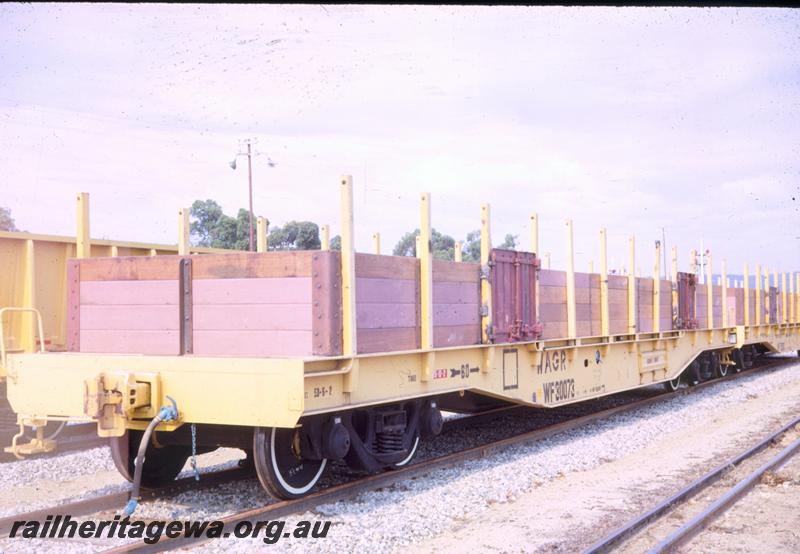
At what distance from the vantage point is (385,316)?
6.40 metres

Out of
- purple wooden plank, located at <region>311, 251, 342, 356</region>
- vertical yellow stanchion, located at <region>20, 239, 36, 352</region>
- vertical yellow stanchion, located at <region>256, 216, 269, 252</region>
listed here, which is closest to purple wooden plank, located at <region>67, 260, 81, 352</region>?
vertical yellow stanchion, located at <region>256, 216, 269, 252</region>

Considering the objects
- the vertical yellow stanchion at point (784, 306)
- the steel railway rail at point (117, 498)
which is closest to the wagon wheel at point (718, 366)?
the vertical yellow stanchion at point (784, 306)

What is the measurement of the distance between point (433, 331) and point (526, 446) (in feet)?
9.07

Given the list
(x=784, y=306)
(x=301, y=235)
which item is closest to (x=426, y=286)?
(x=301, y=235)

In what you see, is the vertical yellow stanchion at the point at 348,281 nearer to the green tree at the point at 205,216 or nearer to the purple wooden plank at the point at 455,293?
the purple wooden plank at the point at 455,293

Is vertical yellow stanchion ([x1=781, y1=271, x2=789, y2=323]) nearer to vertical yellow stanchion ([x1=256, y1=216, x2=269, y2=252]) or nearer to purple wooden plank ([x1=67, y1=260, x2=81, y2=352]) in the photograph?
vertical yellow stanchion ([x1=256, y1=216, x2=269, y2=252])

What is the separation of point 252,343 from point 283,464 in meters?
1.06

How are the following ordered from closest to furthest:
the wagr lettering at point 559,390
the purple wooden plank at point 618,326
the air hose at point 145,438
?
the air hose at point 145,438 → the wagr lettering at point 559,390 → the purple wooden plank at point 618,326

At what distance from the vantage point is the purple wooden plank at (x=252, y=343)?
5.73 metres

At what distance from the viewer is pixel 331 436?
6.12m

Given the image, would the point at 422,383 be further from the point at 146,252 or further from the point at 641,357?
the point at 641,357

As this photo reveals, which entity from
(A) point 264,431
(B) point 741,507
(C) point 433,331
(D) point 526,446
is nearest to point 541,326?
(D) point 526,446

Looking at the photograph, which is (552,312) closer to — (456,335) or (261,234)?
(456,335)

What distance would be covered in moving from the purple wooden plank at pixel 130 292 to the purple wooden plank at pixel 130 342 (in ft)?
0.86
